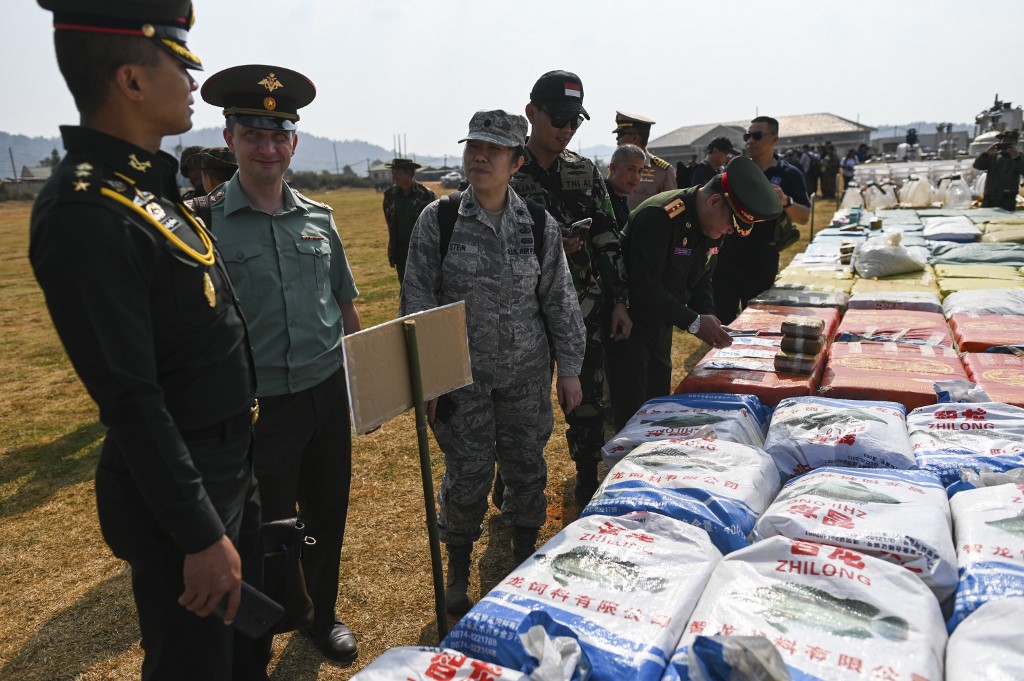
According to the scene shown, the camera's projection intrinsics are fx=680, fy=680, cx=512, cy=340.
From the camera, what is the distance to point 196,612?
144cm

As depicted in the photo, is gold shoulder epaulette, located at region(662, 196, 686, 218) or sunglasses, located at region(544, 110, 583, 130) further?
gold shoulder epaulette, located at region(662, 196, 686, 218)

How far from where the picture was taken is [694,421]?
106 inches

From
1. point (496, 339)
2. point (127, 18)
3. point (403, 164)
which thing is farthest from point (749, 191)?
point (403, 164)

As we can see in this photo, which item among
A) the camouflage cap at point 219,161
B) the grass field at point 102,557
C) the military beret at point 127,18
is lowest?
the grass field at point 102,557

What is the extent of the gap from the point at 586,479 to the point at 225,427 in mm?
2450

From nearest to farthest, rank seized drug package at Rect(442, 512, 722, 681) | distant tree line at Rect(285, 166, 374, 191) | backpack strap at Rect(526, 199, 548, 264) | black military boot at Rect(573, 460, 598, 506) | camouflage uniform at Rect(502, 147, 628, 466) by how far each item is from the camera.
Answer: seized drug package at Rect(442, 512, 722, 681), backpack strap at Rect(526, 199, 548, 264), camouflage uniform at Rect(502, 147, 628, 466), black military boot at Rect(573, 460, 598, 506), distant tree line at Rect(285, 166, 374, 191)

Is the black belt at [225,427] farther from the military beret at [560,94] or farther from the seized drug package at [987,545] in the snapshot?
the military beret at [560,94]

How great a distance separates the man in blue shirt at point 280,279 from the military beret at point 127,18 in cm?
93

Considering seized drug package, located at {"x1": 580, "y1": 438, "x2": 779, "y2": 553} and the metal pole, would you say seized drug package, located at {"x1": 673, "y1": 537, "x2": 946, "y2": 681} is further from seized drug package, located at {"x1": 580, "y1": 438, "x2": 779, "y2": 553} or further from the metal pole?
the metal pole

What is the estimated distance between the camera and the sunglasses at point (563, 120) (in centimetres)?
327

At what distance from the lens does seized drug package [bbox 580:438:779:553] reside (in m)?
1.99

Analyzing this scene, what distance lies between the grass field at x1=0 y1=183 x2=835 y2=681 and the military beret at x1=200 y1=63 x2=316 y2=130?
2.04m

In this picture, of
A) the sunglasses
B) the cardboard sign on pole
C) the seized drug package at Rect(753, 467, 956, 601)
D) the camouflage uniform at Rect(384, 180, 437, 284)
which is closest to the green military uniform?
the camouflage uniform at Rect(384, 180, 437, 284)

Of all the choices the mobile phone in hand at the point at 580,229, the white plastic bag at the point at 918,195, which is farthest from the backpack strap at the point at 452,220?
the white plastic bag at the point at 918,195
